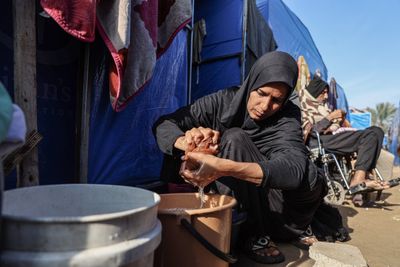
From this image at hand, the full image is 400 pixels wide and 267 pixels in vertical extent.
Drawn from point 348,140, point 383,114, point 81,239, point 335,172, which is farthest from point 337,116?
point 383,114

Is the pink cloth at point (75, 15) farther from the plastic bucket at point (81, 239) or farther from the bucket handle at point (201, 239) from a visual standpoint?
the bucket handle at point (201, 239)

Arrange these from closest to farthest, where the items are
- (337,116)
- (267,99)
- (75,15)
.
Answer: (75,15) < (267,99) < (337,116)

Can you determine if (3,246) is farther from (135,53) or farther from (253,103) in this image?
(253,103)

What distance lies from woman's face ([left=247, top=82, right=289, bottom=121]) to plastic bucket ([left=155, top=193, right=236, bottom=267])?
682 millimetres

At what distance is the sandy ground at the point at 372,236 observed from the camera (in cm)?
159

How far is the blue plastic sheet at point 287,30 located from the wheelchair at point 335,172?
2.42 meters

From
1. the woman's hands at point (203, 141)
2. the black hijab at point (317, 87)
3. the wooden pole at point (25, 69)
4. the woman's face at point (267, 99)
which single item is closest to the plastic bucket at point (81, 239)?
the wooden pole at point (25, 69)

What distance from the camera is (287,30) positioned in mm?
5496

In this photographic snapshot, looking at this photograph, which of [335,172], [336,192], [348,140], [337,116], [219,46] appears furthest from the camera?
[219,46]

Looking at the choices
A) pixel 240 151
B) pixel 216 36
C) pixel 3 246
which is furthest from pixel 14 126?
pixel 216 36

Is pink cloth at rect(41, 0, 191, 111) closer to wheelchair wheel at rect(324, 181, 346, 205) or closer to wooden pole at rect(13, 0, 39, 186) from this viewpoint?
wooden pole at rect(13, 0, 39, 186)

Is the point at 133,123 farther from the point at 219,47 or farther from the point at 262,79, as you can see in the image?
the point at 219,47

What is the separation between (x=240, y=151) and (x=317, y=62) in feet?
24.8

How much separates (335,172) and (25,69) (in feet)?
11.9
